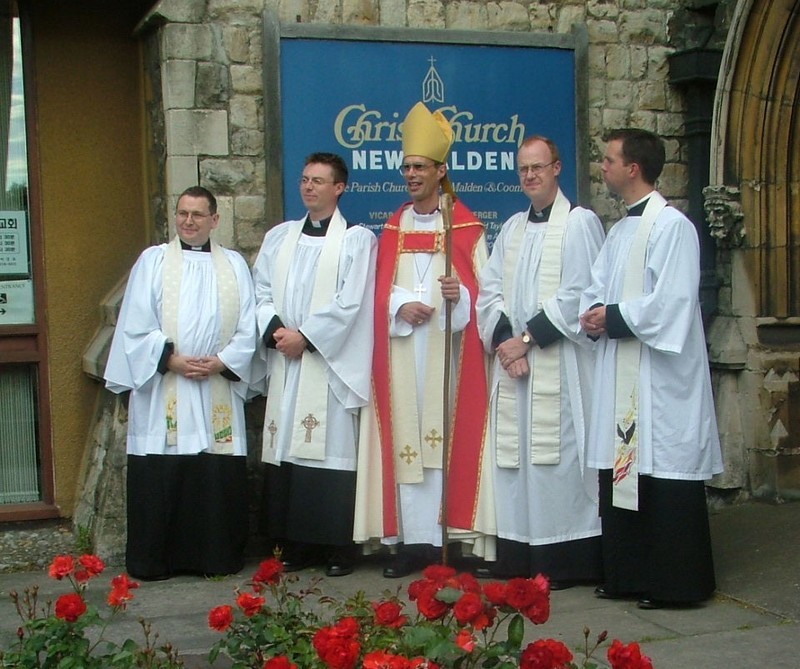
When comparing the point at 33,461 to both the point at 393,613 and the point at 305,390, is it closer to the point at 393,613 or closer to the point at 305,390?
the point at 305,390

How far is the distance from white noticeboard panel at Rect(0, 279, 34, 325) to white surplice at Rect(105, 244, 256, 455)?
0.94 metres

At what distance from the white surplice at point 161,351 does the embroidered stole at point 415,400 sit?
0.76 metres

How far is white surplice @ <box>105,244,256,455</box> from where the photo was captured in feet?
21.1

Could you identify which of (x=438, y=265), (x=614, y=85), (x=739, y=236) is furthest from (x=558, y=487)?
(x=614, y=85)

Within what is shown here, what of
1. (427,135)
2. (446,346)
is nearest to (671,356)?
(446,346)

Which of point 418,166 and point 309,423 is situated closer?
point 418,166

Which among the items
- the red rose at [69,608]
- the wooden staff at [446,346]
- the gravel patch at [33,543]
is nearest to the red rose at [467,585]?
the red rose at [69,608]

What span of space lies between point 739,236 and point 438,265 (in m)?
2.17

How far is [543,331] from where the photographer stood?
6176 millimetres

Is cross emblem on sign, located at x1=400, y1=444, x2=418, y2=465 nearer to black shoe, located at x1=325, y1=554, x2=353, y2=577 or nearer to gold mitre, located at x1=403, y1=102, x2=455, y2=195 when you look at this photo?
black shoe, located at x1=325, y1=554, x2=353, y2=577

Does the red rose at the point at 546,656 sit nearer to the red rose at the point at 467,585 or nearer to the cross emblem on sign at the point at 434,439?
the red rose at the point at 467,585

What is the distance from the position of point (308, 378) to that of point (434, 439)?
0.69 m

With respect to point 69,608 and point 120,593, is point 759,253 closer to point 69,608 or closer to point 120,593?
point 120,593

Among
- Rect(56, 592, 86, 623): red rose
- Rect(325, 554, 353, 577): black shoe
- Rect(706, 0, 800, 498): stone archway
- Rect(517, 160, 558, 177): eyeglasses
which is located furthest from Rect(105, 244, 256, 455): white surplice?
Rect(706, 0, 800, 498): stone archway
